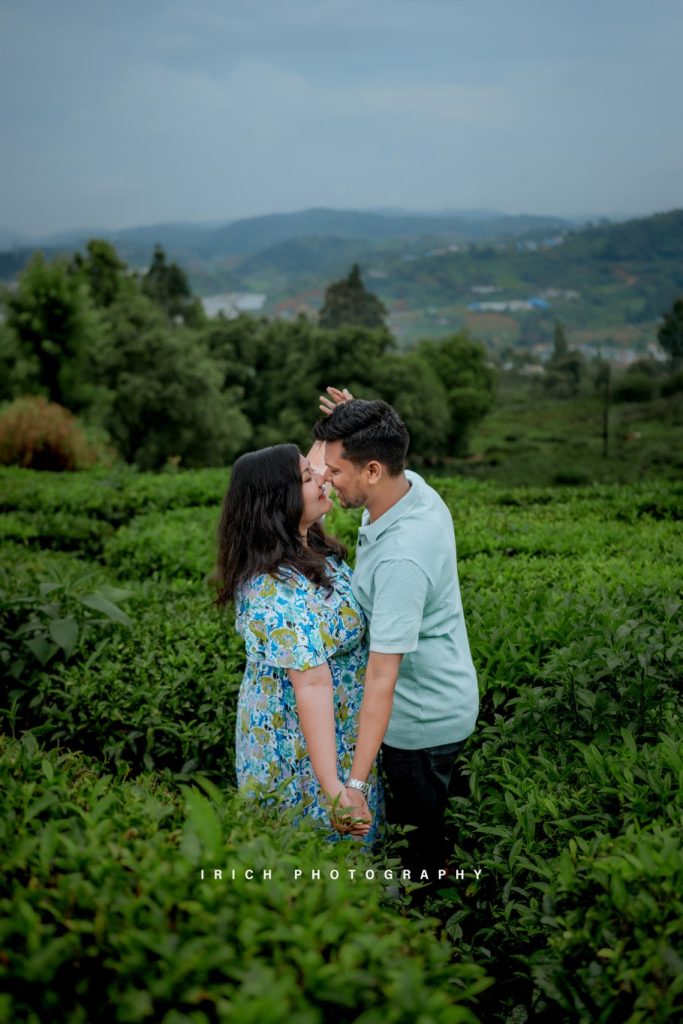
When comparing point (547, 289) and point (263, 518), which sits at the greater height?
point (547, 289)

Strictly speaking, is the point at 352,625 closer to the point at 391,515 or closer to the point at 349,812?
the point at 391,515

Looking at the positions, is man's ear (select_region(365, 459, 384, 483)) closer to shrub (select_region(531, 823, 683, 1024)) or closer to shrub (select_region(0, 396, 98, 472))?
shrub (select_region(531, 823, 683, 1024))

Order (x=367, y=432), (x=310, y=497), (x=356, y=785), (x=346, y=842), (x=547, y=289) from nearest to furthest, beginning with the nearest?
(x=346, y=842), (x=356, y=785), (x=367, y=432), (x=310, y=497), (x=547, y=289)

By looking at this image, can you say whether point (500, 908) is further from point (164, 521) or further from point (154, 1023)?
point (164, 521)

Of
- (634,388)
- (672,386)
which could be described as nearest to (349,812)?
(672,386)

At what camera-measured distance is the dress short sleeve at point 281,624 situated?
249 cm

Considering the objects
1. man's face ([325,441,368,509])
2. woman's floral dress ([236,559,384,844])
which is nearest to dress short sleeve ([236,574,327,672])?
woman's floral dress ([236,559,384,844])

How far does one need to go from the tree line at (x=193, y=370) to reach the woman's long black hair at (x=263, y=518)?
61.8ft

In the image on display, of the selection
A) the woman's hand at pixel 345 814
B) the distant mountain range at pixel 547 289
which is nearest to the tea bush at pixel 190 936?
the woman's hand at pixel 345 814

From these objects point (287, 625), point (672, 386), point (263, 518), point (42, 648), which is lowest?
point (672, 386)

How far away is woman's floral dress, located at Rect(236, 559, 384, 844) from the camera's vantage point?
2.53 metres

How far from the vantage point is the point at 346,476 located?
2699 millimetres

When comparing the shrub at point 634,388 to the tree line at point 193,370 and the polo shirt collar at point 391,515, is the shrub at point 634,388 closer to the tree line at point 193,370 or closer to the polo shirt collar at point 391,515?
the tree line at point 193,370

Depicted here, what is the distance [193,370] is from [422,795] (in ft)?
99.3
